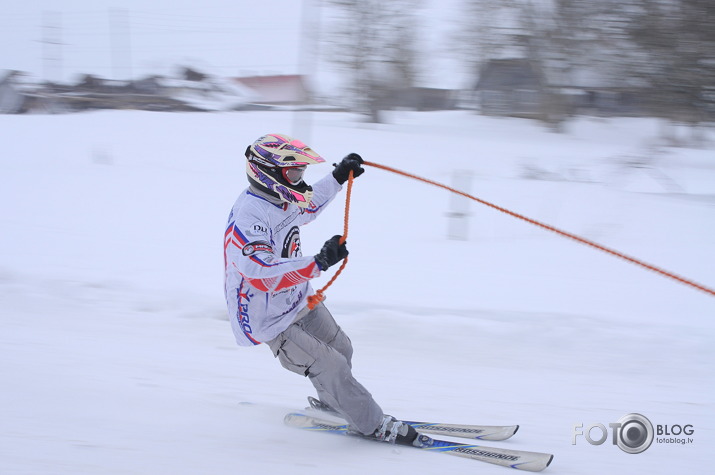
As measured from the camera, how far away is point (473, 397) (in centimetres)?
463

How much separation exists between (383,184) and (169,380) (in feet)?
25.5

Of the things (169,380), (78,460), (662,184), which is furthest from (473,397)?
(662,184)

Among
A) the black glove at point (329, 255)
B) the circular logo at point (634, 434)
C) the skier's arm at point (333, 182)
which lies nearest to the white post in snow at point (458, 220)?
the skier's arm at point (333, 182)

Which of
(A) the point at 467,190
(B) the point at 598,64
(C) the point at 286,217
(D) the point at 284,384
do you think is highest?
(B) the point at 598,64

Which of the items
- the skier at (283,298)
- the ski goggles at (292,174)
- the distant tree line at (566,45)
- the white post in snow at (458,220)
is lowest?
the white post in snow at (458,220)

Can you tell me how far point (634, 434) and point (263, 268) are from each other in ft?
8.64

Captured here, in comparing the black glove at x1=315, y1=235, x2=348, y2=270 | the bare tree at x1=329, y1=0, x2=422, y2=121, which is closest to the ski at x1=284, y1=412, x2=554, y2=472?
the black glove at x1=315, y1=235, x2=348, y2=270

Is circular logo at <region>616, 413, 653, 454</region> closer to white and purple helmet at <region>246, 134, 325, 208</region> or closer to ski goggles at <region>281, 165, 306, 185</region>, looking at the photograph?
white and purple helmet at <region>246, 134, 325, 208</region>

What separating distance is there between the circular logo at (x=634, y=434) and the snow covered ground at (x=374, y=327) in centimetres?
8

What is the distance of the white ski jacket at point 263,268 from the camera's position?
3387 millimetres

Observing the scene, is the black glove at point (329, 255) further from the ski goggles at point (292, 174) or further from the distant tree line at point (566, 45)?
the distant tree line at point (566, 45)

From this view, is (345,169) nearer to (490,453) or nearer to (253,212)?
(253,212)

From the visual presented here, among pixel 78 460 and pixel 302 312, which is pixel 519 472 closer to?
pixel 302 312

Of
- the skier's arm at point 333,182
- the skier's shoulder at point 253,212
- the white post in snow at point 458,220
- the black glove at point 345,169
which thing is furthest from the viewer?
the white post in snow at point 458,220
